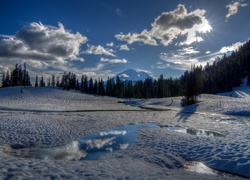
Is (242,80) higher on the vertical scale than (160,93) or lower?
higher

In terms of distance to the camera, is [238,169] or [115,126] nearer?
[238,169]

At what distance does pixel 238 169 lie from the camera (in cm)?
840

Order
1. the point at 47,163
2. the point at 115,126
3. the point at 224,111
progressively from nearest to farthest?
the point at 47,163 < the point at 115,126 < the point at 224,111

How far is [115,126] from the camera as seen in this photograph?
19953 mm

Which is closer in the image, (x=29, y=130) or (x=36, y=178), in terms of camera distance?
(x=36, y=178)

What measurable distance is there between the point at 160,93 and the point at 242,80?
203 ft

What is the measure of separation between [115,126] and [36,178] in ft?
44.8

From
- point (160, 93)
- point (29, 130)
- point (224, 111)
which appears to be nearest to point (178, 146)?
point (29, 130)

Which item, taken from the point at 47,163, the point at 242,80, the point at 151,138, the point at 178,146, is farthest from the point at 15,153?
the point at 242,80

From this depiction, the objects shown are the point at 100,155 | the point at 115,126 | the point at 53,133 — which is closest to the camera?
the point at 100,155

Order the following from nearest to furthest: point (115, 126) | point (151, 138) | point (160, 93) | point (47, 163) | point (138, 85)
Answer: point (47, 163) → point (151, 138) → point (115, 126) → point (160, 93) → point (138, 85)

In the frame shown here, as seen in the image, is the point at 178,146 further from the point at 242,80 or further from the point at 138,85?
the point at 242,80

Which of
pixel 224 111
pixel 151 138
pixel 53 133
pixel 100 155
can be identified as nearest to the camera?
pixel 100 155

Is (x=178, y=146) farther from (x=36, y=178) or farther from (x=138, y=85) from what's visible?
(x=138, y=85)
